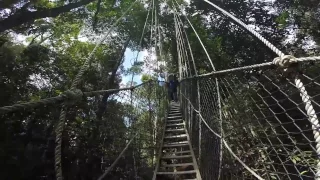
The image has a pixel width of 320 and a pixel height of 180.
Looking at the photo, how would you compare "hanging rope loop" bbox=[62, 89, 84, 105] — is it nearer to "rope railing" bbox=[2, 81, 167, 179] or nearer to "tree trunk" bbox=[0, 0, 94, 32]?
"rope railing" bbox=[2, 81, 167, 179]

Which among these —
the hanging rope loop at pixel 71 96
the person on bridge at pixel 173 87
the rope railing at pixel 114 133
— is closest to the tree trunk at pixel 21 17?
the rope railing at pixel 114 133

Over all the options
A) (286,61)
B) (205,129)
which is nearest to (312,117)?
(286,61)

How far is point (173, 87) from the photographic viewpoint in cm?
482

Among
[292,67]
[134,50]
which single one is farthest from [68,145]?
[134,50]

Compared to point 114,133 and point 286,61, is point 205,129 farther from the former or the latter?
point 286,61

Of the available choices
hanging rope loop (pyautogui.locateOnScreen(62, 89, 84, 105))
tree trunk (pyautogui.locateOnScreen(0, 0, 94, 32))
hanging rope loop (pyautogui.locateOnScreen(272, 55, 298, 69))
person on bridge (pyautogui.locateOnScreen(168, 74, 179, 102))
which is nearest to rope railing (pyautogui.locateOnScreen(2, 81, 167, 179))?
tree trunk (pyautogui.locateOnScreen(0, 0, 94, 32))

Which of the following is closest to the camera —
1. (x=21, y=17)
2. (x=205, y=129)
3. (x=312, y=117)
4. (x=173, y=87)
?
(x=312, y=117)

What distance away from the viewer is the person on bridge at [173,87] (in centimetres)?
472

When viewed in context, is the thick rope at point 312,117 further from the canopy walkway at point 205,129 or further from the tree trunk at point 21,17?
the tree trunk at point 21,17

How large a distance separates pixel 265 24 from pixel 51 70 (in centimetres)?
480

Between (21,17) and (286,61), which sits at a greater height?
(21,17)

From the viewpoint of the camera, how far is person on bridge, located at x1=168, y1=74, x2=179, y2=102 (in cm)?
472

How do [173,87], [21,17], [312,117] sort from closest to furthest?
[312,117]
[21,17]
[173,87]

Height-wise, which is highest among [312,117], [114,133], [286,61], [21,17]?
[21,17]
